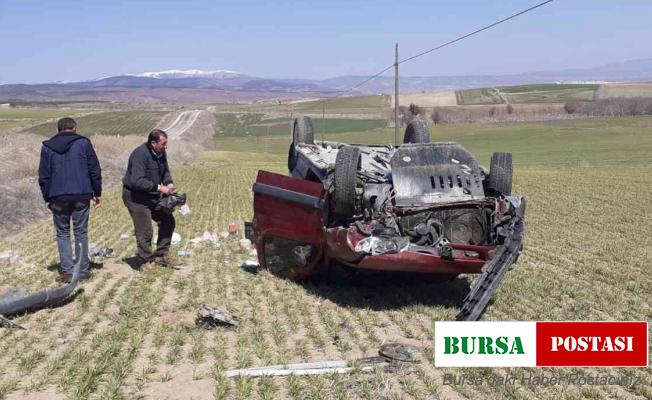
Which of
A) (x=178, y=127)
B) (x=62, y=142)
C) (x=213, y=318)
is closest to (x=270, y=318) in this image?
(x=213, y=318)

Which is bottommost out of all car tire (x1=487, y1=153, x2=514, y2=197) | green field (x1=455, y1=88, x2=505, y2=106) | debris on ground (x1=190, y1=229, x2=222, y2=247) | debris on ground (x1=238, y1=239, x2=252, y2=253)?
debris on ground (x1=190, y1=229, x2=222, y2=247)

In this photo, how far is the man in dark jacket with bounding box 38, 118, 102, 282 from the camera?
6.54 meters

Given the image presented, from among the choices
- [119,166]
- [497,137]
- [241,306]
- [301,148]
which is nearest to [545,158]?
[497,137]

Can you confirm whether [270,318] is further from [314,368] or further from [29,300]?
[29,300]

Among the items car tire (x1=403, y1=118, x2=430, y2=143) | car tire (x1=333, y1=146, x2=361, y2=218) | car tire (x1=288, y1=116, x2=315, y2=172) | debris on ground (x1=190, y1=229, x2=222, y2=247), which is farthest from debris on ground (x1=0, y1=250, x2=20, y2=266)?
car tire (x1=403, y1=118, x2=430, y2=143)

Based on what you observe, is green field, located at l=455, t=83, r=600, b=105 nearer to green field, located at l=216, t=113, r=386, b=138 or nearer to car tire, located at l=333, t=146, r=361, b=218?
green field, located at l=216, t=113, r=386, b=138

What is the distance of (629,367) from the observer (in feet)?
15.3

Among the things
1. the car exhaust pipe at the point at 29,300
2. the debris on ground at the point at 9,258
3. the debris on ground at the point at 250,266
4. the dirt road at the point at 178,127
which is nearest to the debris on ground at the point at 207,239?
the debris on ground at the point at 250,266

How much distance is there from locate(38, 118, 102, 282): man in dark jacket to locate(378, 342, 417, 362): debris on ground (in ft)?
12.3

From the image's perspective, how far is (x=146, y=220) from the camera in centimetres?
735

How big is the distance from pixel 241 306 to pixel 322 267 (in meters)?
1.09

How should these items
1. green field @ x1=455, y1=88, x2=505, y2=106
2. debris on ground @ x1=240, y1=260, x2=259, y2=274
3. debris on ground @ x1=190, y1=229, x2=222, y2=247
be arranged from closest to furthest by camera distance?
debris on ground @ x1=240, y1=260, x2=259, y2=274 → debris on ground @ x1=190, y1=229, x2=222, y2=247 → green field @ x1=455, y1=88, x2=505, y2=106

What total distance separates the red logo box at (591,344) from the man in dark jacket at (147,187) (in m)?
4.62

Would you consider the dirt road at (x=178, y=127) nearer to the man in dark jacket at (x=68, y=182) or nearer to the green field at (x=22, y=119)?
the green field at (x=22, y=119)
